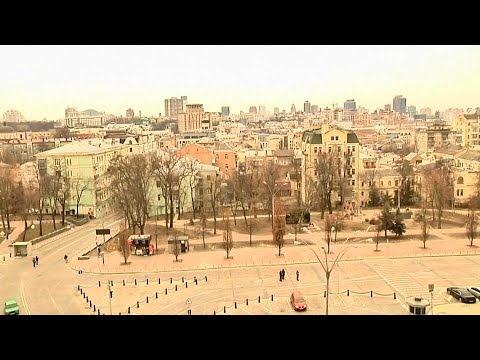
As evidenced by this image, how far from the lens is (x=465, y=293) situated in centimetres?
714

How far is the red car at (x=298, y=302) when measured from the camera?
6.66m

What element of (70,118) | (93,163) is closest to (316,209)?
(93,163)

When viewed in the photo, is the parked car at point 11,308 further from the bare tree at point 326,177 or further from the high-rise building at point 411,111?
the high-rise building at point 411,111

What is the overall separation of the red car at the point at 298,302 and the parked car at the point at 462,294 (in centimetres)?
221

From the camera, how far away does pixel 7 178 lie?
13.9 m

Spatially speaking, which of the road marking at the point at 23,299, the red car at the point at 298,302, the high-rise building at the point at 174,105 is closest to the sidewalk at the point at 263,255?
the road marking at the point at 23,299

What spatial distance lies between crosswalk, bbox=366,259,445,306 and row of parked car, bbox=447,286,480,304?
0.64 ft

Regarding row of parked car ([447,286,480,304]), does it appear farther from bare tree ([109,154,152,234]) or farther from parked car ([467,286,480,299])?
bare tree ([109,154,152,234])

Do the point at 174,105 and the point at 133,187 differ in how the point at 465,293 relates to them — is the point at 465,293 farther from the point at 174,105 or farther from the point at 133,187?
the point at 174,105

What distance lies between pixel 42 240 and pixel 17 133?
65.9 feet

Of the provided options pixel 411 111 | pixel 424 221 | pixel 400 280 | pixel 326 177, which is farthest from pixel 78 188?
pixel 411 111

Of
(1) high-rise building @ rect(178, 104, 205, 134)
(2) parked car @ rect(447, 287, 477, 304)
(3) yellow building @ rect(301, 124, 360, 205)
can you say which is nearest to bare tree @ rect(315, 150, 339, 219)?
(3) yellow building @ rect(301, 124, 360, 205)

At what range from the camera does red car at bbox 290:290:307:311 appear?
6664mm
